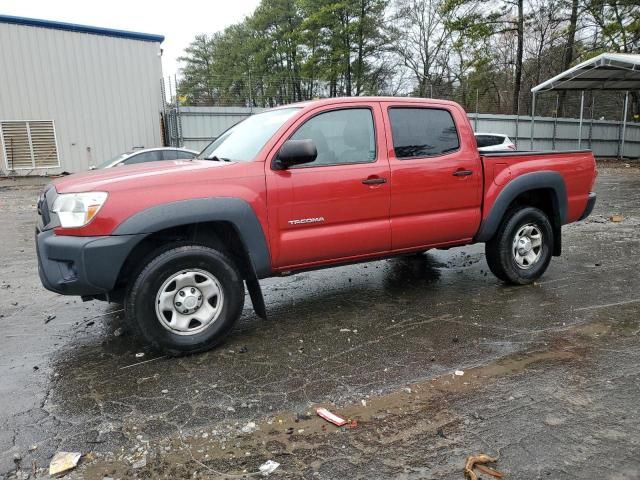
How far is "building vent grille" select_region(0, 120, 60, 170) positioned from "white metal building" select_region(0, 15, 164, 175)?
4cm

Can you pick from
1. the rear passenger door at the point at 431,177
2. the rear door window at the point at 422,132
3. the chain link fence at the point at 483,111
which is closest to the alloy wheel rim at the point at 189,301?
the rear passenger door at the point at 431,177

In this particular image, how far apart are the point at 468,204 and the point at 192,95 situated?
728 inches

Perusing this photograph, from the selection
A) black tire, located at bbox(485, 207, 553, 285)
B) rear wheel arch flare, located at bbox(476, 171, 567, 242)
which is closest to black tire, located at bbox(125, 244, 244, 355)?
rear wheel arch flare, located at bbox(476, 171, 567, 242)

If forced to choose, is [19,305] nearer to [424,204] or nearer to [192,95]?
[424,204]

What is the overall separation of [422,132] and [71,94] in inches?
798

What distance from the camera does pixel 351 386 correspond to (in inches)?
127

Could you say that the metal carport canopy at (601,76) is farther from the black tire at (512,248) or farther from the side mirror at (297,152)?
the side mirror at (297,152)

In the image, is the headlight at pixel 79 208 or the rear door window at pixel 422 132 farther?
the rear door window at pixel 422 132

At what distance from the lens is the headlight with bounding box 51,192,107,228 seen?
336cm

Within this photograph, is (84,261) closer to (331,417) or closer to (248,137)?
(248,137)

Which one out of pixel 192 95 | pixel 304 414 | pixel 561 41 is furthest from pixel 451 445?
pixel 561 41

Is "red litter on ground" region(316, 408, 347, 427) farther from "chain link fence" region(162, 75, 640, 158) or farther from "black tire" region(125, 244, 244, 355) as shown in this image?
"chain link fence" region(162, 75, 640, 158)

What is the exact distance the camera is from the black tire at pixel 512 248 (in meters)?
5.12

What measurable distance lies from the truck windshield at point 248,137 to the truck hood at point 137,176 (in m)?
0.29
